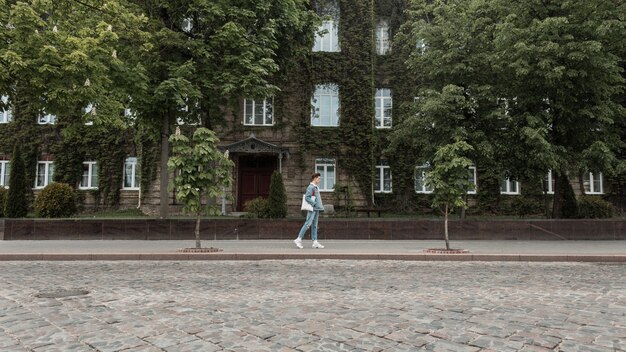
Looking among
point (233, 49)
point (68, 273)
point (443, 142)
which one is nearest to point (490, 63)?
point (443, 142)

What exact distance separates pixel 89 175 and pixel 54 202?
10837mm

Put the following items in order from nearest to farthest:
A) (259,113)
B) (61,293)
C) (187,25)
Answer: (61,293)
(187,25)
(259,113)

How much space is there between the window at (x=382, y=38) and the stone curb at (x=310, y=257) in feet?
60.3

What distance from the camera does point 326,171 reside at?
26984 mm

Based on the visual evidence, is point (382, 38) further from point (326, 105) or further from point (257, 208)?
point (257, 208)

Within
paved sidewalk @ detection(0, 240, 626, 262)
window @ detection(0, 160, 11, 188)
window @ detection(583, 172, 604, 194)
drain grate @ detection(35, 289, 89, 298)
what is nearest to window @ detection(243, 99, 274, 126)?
paved sidewalk @ detection(0, 240, 626, 262)

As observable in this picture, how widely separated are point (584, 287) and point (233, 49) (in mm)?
13134

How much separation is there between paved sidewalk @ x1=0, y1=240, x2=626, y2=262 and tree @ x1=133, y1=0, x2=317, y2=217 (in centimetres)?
485

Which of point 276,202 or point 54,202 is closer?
point 54,202

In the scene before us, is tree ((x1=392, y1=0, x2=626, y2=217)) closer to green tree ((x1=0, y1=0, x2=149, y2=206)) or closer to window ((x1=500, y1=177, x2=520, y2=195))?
window ((x1=500, y1=177, x2=520, y2=195))

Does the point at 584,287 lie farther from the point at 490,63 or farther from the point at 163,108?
the point at 163,108

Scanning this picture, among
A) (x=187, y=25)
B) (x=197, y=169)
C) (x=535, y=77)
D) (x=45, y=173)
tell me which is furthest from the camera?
(x=45, y=173)

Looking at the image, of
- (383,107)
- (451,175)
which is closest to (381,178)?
(383,107)

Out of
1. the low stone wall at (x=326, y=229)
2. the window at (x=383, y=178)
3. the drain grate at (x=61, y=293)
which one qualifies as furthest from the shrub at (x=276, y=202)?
the drain grate at (x=61, y=293)
